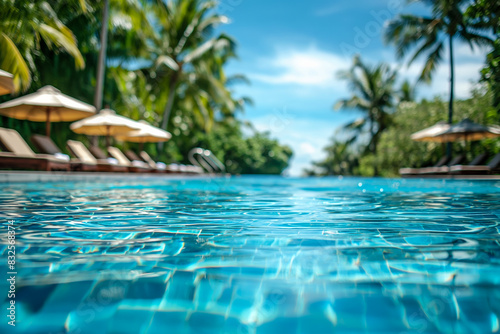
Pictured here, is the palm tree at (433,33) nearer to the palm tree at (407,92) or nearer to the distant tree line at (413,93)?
the distant tree line at (413,93)

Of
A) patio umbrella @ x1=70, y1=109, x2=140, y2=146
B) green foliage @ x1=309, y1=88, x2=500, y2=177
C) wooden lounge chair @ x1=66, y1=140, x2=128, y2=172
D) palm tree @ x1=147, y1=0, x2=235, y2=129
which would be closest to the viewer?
wooden lounge chair @ x1=66, y1=140, x2=128, y2=172

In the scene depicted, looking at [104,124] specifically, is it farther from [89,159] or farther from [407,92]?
[407,92]

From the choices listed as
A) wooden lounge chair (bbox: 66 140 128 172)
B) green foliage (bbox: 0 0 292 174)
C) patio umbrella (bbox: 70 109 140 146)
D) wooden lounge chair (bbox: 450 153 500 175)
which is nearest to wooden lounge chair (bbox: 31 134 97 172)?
wooden lounge chair (bbox: 66 140 128 172)

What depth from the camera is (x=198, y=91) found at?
18.3 meters

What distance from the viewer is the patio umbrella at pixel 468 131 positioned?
12469 millimetres

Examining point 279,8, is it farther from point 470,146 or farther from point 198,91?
point 470,146

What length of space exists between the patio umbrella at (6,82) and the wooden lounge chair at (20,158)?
48.0 inches

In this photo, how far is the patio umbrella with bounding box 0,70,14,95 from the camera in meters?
6.60

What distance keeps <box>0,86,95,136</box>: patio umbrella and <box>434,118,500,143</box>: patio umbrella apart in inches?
464

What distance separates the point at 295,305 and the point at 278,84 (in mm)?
23149

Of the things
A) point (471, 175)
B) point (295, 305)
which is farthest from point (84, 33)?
point (295, 305)

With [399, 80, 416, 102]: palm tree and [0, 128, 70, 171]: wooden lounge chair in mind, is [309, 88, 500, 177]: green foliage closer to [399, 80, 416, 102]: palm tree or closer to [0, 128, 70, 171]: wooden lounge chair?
[399, 80, 416, 102]: palm tree

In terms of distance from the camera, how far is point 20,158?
24.6 feet

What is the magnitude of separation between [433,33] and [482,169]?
280 inches
